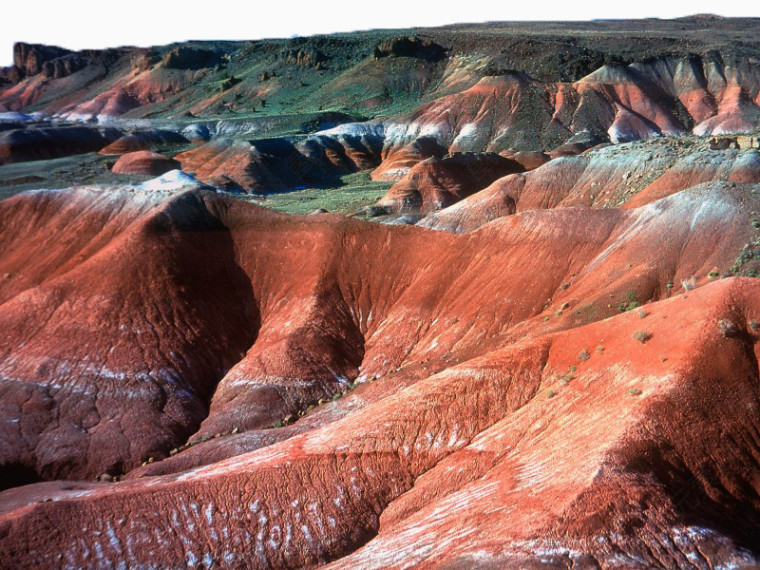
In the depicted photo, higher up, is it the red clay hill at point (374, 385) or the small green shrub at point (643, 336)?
the small green shrub at point (643, 336)

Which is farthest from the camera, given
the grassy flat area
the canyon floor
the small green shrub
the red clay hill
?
the grassy flat area

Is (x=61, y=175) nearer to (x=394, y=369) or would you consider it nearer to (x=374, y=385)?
(x=394, y=369)

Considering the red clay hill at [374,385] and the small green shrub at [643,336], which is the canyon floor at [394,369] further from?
the small green shrub at [643,336]

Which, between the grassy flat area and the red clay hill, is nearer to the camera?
the red clay hill

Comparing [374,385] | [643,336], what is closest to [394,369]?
[374,385]

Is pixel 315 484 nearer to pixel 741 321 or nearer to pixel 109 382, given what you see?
pixel 741 321

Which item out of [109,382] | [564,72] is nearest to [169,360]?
[109,382]

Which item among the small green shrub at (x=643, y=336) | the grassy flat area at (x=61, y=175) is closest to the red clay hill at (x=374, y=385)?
the small green shrub at (x=643, y=336)

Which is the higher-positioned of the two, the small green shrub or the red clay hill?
the small green shrub

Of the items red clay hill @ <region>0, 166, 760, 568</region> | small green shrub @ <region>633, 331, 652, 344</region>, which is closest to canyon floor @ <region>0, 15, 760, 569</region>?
red clay hill @ <region>0, 166, 760, 568</region>

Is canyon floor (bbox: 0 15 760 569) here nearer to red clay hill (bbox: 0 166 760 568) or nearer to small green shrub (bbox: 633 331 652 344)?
red clay hill (bbox: 0 166 760 568)
